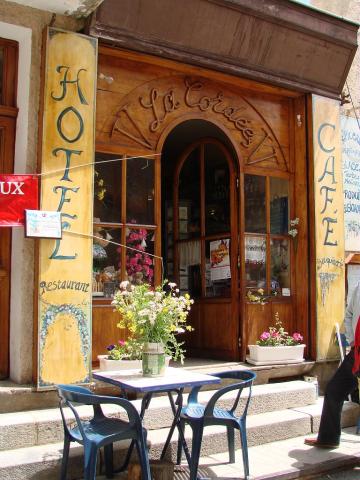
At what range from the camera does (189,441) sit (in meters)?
4.97

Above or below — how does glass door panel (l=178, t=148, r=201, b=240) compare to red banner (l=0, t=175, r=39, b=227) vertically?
above

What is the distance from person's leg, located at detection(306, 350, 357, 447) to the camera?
204 inches

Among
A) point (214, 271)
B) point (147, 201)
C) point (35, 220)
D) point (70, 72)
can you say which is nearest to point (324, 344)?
point (214, 271)

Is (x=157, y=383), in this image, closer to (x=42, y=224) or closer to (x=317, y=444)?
(x=42, y=224)

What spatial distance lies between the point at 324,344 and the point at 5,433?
3.94 meters

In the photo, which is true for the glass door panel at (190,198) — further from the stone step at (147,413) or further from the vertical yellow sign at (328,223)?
the stone step at (147,413)

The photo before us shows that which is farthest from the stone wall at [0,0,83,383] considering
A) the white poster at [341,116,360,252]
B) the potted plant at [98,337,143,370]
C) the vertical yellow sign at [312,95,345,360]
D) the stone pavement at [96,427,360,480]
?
the white poster at [341,116,360,252]

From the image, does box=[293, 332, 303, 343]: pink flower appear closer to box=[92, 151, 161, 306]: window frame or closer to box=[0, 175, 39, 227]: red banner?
box=[92, 151, 161, 306]: window frame

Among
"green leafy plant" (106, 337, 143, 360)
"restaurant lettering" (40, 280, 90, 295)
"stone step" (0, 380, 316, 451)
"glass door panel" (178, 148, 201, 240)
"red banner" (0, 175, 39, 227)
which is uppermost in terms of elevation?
"glass door panel" (178, 148, 201, 240)

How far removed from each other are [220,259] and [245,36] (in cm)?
266

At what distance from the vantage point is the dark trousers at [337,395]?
518 cm

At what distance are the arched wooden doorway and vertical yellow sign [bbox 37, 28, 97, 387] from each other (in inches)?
85.9

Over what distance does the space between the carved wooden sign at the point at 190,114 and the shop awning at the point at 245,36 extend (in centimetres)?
38

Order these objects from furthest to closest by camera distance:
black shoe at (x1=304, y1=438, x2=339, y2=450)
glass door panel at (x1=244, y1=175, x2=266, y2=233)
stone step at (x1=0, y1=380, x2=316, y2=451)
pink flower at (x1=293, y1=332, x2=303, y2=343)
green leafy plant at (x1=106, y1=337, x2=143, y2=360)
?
glass door panel at (x1=244, y1=175, x2=266, y2=233) → pink flower at (x1=293, y1=332, x2=303, y2=343) → green leafy plant at (x1=106, y1=337, x2=143, y2=360) → black shoe at (x1=304, y1=438, x2=339, y2=450) → stone step at (x1=0, y1=380, x2=316, y2=451)
